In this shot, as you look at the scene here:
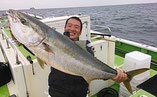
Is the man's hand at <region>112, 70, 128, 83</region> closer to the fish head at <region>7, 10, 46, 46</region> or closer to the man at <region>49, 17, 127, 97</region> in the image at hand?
the man at <region>49, 17, 127, 97</region>

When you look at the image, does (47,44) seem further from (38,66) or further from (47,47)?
(38,66)

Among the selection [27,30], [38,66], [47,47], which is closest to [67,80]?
[38,66]

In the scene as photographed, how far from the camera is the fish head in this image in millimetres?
1871

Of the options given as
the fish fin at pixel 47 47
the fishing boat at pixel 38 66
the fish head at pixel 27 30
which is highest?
the fish head at pixel 27 30

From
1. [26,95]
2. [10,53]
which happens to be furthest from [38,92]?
[10,53]

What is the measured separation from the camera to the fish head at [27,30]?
6.14ft

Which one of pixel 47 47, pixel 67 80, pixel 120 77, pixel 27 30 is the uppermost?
pixel 27 30

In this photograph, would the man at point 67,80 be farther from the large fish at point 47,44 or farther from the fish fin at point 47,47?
the fish fin at point 47,47

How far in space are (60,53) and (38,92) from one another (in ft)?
7.34

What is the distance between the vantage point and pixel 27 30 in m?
1.90

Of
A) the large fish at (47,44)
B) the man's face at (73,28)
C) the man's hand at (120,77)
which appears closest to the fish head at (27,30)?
the large fish at (47,44)

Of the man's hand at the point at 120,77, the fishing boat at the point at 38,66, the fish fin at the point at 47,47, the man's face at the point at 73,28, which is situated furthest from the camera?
the fishing boat at the point at 38,66

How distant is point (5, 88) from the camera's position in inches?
181

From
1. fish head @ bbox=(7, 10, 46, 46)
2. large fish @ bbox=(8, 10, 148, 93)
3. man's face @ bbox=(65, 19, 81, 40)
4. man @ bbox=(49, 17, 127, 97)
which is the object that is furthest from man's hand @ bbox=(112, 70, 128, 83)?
fish head @ bbox=(7, 10, 46, 46)
